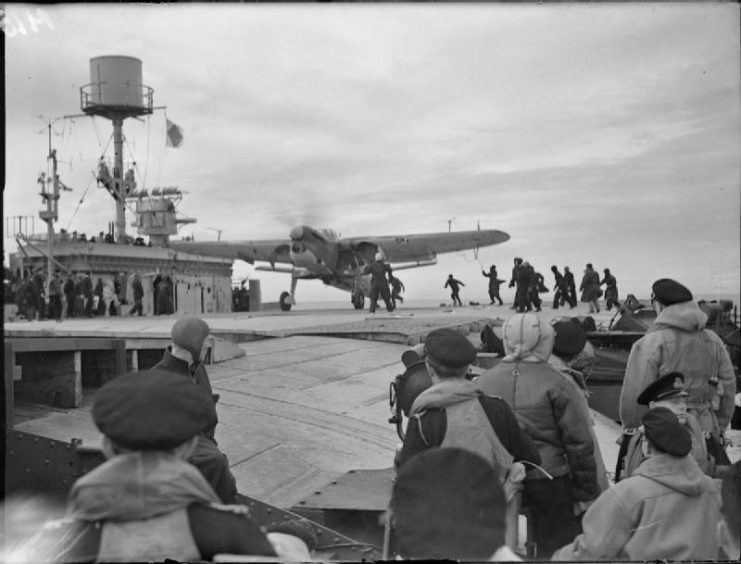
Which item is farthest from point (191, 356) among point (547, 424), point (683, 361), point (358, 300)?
point (358, 300)

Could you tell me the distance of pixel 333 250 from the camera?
25.1 meters

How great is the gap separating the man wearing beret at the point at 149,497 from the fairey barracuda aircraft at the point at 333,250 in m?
18.0

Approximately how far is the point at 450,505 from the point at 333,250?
23.1m

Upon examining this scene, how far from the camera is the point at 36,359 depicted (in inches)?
240

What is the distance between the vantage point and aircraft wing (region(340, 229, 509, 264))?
1094 inches

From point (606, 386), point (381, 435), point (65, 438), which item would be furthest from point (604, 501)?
point (606, 386)

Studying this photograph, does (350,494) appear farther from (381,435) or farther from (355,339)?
(355,339)

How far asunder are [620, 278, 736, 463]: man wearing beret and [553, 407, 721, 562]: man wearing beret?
1.53m

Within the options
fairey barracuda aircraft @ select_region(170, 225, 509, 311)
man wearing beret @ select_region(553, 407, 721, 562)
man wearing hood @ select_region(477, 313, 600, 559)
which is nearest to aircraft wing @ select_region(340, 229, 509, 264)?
fairey barracuda aircraft @ select_region(170, 225, 509, 311)

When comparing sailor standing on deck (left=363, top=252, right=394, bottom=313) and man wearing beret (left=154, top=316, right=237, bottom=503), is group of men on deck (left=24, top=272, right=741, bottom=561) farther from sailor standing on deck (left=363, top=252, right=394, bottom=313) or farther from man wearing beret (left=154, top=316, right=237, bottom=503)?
sailor standing on deck (left=363, top=252, right=394, bottom=313)

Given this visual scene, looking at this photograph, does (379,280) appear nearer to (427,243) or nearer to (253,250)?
(253,250)

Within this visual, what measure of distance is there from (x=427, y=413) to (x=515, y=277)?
43.2 feet

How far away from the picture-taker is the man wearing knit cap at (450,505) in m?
2.11

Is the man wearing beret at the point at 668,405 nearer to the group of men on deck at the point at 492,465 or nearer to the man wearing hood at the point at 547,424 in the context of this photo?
the group of men on deck at the point at 492,465
